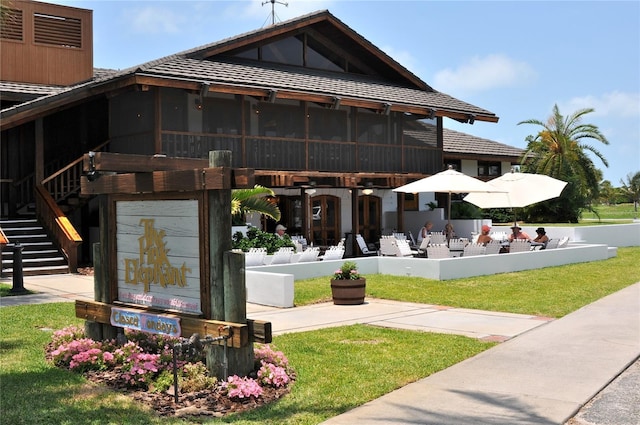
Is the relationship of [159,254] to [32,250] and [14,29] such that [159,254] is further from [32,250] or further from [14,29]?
[14,29]

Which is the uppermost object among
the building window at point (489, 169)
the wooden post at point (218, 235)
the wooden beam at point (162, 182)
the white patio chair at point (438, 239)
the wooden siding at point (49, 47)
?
the wooden siding at point (49, 47)

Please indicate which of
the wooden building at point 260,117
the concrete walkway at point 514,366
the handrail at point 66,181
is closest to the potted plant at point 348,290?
the concrete walkway at point 514,366

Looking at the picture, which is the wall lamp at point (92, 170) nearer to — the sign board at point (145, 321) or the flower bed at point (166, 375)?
the sign board at point (145, 321)

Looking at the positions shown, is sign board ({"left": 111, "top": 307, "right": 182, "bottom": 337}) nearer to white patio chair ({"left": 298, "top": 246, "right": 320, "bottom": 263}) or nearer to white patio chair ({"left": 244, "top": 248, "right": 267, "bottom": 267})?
white patio chair ({"left": 244, "top": 248, "right": 267, "bottom": 267})

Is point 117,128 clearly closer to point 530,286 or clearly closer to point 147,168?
point 530,286

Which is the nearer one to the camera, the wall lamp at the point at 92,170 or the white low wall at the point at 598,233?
the wall lamp at the point at 92,170

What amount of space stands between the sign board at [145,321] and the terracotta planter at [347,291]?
573 centimetres

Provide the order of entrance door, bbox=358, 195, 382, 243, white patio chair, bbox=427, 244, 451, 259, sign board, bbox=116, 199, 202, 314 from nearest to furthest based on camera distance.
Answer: sign board, bbox=116, 199, 202, 314 < white patio chair, bbox=427, 244, 451, 259 < entrance door, bbox=358, 195, 382, 243

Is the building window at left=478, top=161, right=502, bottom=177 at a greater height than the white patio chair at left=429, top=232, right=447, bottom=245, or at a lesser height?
greater

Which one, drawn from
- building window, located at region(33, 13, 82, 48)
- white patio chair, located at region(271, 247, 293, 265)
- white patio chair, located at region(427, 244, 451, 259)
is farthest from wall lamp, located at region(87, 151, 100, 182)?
building window, located at region(33, 13, 82, 48)

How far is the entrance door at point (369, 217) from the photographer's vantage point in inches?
1032

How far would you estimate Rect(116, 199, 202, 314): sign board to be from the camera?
6926 millimetres

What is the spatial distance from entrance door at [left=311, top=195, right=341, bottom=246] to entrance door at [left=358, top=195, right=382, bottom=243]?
1.21 metres

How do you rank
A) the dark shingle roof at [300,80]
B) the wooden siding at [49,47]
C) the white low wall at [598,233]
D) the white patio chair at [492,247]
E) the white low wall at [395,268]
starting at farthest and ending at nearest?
the white low wall at [598,233] → the wooden siding at [49,47] → the dark shingle roof at [300,80] → the white patio chair at [492,247] → the white low wall at [395,268]
